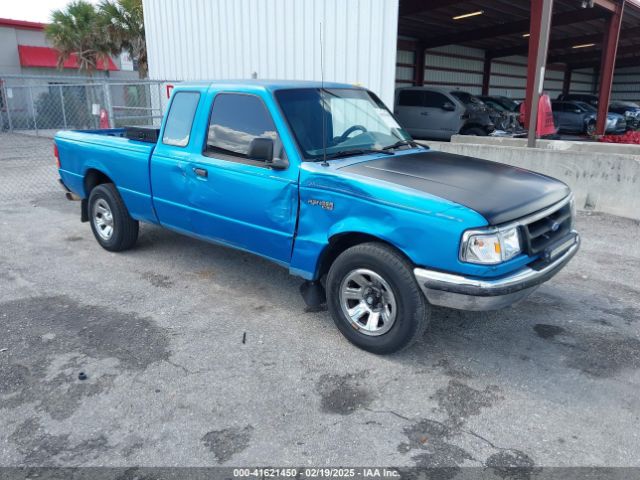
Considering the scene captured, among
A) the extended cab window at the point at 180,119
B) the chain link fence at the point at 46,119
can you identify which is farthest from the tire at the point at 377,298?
the chain link fence at the point at 46,119

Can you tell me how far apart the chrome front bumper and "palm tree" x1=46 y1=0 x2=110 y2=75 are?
2575cm

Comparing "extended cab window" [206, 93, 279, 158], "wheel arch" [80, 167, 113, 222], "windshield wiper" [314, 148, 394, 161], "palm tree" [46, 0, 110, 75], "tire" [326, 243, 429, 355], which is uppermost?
"palm tree" [46, 0, 110, 75]

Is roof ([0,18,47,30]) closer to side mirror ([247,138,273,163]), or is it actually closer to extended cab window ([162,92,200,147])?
extended cab window ([162,92,200,147])

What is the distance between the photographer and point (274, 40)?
1225cm

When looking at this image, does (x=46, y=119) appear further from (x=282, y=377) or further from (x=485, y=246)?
(x=485, y=246)

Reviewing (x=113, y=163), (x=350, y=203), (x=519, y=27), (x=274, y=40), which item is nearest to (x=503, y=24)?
(x=519, y=27)

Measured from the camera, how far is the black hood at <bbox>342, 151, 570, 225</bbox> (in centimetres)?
334

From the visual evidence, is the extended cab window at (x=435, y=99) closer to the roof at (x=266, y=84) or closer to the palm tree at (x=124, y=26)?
the roof at (x=266, y=84)

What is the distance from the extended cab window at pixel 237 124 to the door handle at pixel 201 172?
0.59 feet

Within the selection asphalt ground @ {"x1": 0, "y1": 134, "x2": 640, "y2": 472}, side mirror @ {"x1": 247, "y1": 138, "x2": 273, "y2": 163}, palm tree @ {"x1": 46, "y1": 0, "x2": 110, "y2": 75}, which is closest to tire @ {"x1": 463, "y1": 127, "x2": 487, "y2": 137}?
asphalt ground @ {"x1": 0, "y1": 134, "x2": 640, "y2": 472}

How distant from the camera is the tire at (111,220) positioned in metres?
5.76

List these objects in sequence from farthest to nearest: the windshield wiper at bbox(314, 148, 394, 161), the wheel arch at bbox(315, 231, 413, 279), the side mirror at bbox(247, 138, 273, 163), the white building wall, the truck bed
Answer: the white building wall → the truck bed → the windshield wiper at bbox(314, 148, 394, 161) → the side mirror at bbox(247, 138, 273, 163) → the wheel arch at bbox(315, 231, 413, 279)

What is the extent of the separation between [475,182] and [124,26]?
2452 cm

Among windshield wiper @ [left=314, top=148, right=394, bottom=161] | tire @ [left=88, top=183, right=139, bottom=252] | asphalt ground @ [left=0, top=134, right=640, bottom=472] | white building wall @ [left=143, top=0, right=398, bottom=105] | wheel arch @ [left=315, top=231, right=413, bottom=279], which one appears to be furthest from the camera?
white building wall @ [left=143, top=0, right=398, bottom=105]
